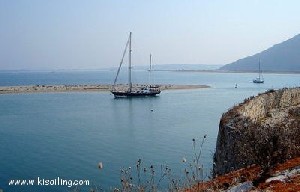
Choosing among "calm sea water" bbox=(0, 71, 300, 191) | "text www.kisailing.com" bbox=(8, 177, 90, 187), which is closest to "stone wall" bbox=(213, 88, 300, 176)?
"calm sea water" bbox=(0, 71, 300, 191)

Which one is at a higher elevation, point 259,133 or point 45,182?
point 259,133

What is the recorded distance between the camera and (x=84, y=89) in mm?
96125

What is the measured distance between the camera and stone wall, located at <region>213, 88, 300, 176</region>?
20.6 ft

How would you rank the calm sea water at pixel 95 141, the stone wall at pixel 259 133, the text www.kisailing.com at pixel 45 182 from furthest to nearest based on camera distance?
the calm sea water at pixel 95 141
the text www.kisailing.com at pixel 45 182
the stone wall at pixel 259 133

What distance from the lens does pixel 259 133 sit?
8.60 m

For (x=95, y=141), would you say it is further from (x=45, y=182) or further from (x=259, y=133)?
(x=259, y=133)

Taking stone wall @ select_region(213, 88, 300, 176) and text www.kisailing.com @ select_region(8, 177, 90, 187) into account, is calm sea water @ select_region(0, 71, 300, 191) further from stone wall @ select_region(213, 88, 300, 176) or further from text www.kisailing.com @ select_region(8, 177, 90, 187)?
stone wall @ select_region(213, 88, 300, 176)

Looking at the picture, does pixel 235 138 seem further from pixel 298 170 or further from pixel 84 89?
pixel 84 89

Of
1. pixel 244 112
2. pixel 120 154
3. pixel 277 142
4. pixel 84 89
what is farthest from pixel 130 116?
pixel 84 89

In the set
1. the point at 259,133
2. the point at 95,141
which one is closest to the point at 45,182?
the point at 95,141

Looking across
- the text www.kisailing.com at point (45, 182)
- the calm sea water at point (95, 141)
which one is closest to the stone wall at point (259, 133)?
the calm sea water at point (95, 141)

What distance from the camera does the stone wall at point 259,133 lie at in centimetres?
629

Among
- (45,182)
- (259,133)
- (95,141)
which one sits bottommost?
(95,141)

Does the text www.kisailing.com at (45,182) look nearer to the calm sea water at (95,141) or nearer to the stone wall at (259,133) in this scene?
the calm sea water at (95,141)
